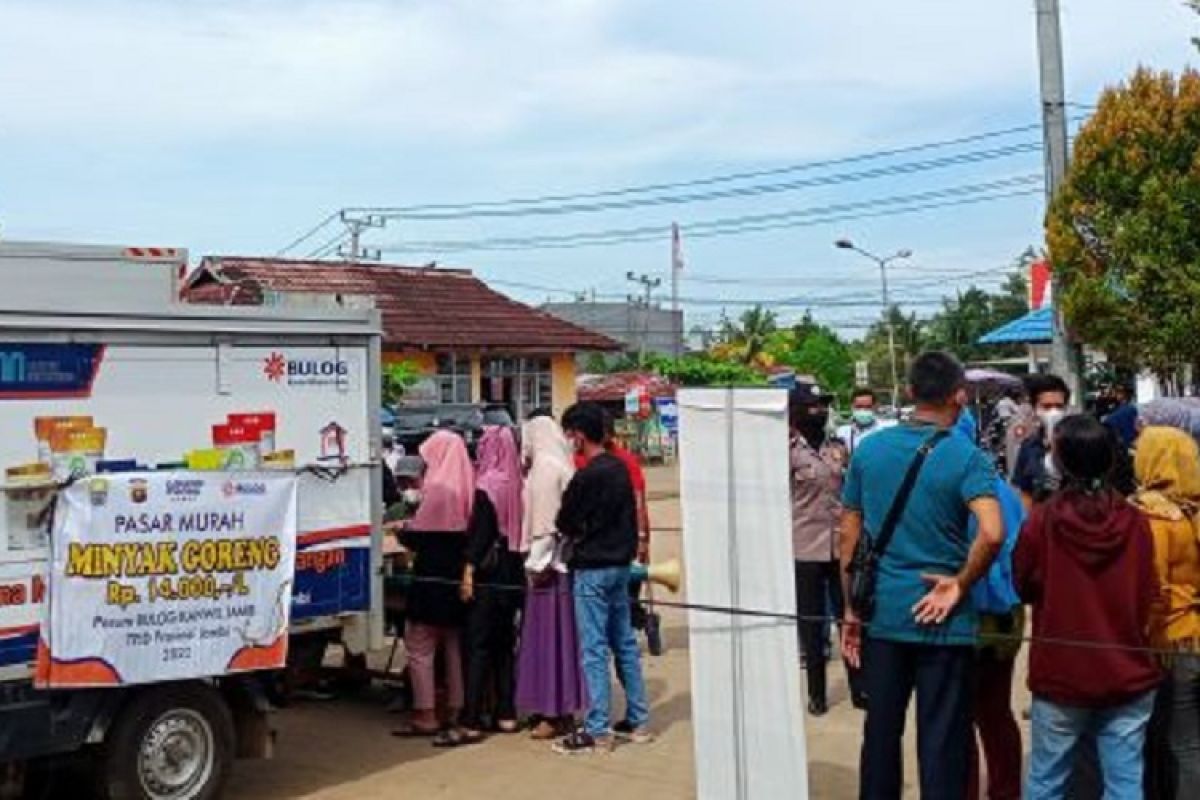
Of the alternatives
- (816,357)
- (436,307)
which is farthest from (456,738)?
(816,357)

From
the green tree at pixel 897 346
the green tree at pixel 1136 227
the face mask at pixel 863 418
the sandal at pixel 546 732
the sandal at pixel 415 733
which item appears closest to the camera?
Answer: the sandal at pixel 546 732

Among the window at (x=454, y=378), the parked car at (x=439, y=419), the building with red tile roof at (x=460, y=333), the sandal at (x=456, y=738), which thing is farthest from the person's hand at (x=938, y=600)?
the window at (x=454, y=378)

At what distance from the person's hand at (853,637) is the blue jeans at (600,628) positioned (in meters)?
2.46

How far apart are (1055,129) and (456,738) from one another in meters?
8.98

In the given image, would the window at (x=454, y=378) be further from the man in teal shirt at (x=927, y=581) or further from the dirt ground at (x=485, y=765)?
the man in teal shirt at (x=927, y=581)

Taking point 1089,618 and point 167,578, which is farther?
point 167,578

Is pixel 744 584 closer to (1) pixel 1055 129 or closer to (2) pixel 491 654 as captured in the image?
(2) pixel 491 654

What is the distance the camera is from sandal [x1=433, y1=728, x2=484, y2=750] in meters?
8.00

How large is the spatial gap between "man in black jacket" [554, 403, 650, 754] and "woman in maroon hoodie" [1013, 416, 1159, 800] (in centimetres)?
303

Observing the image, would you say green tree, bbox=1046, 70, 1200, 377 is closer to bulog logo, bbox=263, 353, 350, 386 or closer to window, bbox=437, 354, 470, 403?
bulog logo, bbox=263, 353, 350, 386

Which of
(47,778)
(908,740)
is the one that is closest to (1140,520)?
(908,740)

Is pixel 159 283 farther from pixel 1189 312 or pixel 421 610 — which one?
pixel 1189 312

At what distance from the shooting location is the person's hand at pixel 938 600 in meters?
4.86

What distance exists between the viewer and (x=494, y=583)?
8133mm
